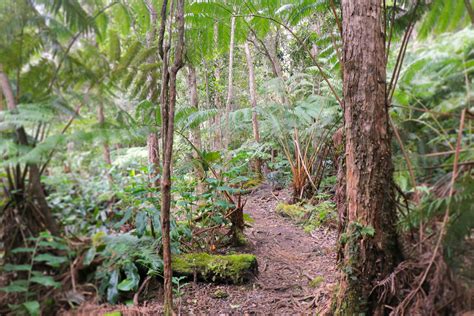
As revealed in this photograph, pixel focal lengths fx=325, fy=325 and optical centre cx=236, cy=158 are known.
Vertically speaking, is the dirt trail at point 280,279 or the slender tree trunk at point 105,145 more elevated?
the slender tree trunk at point 105,145

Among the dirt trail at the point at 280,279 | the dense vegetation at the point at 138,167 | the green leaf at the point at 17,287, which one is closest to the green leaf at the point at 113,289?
the dense vegetation at the point at 138,167

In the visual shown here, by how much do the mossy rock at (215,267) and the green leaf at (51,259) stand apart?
1274 mm

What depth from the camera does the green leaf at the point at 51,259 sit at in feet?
4.40

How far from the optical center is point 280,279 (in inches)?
111

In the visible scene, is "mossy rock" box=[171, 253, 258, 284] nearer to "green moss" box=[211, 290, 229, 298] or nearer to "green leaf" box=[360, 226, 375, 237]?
"green moss" box=[211, 290, 229, 298]

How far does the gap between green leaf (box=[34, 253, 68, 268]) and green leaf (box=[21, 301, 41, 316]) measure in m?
0.15

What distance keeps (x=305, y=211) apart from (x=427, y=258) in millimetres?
3227

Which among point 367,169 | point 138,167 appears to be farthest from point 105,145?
point 367,169

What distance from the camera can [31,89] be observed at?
1.49 meters

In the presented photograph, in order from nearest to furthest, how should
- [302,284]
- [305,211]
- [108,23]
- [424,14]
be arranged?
[108,23] < [424,14] < [302,284] < [305,211]

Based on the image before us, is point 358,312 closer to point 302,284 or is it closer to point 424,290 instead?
point 424,290

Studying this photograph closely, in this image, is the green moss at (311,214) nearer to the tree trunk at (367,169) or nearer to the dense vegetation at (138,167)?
the dense vegetation at (138,167)

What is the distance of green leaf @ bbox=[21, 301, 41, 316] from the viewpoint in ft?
4.28

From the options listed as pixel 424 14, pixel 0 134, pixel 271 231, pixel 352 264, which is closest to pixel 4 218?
pixel 0 134
